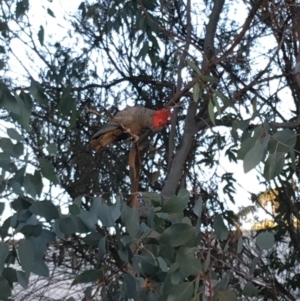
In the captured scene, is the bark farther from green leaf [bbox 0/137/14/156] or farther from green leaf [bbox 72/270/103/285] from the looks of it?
green leaf [bbox 0/137/14/156]

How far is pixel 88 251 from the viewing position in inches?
94.6

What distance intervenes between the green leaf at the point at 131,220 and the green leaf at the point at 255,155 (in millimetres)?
219

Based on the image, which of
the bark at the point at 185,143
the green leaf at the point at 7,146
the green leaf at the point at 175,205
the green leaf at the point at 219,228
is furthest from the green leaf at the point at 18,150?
the bark at the point at 185,143

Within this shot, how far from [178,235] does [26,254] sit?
0.23 metres

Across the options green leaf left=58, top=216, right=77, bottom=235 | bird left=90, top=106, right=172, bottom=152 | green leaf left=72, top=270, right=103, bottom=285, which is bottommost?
green leaf left=72, top=270, right=103, bottom=285

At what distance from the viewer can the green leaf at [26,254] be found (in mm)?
971

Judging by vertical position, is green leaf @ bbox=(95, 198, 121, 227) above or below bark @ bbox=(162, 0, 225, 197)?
below

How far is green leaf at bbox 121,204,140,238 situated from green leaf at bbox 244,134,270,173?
0.22 metres

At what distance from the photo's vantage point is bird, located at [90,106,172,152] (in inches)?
64.0

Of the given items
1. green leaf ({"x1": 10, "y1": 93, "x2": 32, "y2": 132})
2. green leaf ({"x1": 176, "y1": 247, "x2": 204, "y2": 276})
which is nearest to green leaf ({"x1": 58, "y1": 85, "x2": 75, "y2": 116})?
green leaf ({"x1": 10, "y1": 93, "x2": 32, "y2": 132})

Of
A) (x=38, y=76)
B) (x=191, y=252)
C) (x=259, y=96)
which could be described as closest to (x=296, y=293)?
(x=259, y=96)

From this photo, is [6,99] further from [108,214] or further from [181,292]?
[181,292]

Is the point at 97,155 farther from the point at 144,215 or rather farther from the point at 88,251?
the point at 144,215

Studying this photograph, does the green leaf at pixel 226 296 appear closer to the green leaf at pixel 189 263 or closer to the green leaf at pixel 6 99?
the green leaf at pixel 189 263
